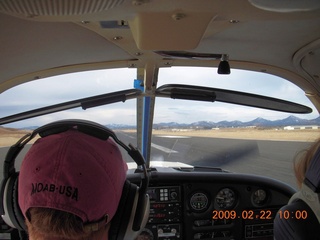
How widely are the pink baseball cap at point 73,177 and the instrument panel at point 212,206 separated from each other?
1960mm

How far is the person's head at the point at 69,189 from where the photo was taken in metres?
0.71

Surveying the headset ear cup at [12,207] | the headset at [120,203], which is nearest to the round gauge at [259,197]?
the headset at [120,203]

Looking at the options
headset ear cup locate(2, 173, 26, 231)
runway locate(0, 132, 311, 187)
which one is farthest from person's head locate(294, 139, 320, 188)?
runway locate(0, 132, 311, 187)

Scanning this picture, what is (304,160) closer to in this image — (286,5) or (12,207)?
(286,5)

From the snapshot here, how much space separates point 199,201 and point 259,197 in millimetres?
547

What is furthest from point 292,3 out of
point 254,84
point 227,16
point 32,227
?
point 254,84

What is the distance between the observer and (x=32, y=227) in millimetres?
745

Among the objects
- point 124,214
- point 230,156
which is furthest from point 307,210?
point 230,156

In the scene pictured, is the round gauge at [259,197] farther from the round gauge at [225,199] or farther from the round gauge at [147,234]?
the round gauge at [147,234]

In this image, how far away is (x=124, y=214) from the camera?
3.24ft

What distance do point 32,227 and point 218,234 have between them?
2.34 metres

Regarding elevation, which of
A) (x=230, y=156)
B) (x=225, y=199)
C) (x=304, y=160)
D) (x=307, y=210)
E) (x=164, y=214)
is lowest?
(x=307, y=210)

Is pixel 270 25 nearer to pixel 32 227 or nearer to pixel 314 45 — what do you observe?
pixel 314 45

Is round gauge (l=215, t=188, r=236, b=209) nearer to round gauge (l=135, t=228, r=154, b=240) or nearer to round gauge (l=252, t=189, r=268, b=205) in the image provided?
round gauge (l=252, t=189, r=268, b=205)
